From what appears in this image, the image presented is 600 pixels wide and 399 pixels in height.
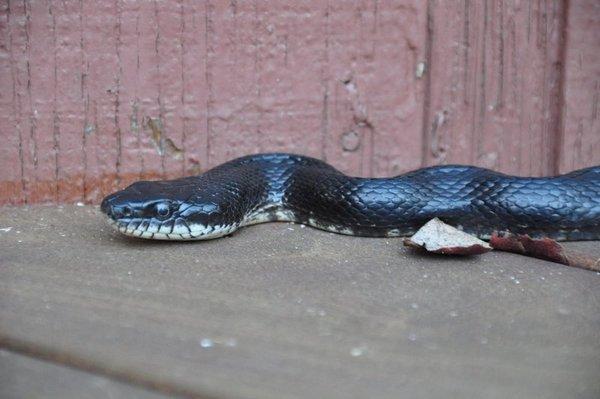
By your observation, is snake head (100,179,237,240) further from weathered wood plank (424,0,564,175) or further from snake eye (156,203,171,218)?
weathered wood plank (424,0,564,175)

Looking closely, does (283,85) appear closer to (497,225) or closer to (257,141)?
(257,141)

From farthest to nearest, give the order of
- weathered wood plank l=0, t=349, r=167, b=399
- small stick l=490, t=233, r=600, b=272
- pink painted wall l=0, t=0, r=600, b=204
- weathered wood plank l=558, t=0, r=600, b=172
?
weathered wood plank l=558, t=0, r=600, b=172 < pink painted wall l=0, t=0, r=600, b=204 < small stick l=490, t=233, r=600, b=272 < weathered wood plank l=0, t=349, r=167, b=399

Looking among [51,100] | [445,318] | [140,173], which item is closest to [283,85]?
[140,173]

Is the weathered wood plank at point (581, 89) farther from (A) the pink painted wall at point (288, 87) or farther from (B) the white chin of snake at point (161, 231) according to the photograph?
(B) the white chin of snake at point (161, 231)

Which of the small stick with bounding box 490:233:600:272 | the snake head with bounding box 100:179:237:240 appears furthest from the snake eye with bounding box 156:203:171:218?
the small stick with bounding box 490:233:600:272

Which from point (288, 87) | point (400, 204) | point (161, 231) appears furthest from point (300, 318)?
point (288, 87)

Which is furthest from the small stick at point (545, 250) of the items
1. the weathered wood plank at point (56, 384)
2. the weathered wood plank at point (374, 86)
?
the weathered wood plank at point (56, 384)
